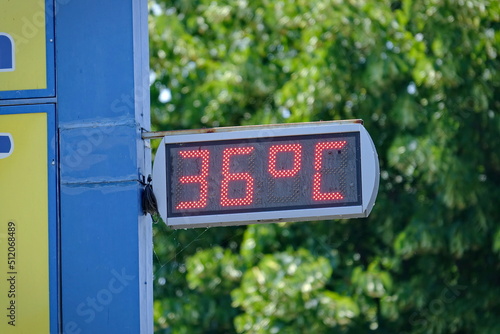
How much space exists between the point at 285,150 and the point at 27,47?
1554 mm

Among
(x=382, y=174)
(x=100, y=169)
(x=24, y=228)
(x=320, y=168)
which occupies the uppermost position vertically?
(x=320, y=168)

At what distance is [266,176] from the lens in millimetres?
5359

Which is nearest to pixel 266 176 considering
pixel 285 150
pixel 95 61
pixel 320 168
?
pixel 285 150

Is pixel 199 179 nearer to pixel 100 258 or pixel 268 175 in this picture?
pixel 268 175

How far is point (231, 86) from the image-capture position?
1171cm

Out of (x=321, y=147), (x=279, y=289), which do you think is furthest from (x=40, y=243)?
(x=279, y=289)

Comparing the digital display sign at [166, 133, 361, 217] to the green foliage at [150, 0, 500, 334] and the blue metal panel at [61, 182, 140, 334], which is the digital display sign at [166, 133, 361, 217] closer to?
the blue metal panel at [61, 182, 140, 334]

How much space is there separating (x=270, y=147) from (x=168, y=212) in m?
0.61

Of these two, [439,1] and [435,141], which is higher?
[439,1]

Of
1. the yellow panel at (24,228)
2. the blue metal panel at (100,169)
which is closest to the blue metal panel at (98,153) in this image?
the blue metal panel at (100,169)

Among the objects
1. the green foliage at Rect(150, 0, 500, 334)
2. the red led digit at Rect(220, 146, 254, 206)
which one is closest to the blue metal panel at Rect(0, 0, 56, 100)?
the red led digit at Rect(220, 146, 254, 206)

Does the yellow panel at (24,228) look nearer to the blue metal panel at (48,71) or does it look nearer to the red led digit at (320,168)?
the blue metal panel at (48,71)

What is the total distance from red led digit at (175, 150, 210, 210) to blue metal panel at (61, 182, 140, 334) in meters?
0.31

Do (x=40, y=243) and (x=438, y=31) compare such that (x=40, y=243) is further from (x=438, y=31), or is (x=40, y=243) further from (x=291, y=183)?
(x=438, y=31)
